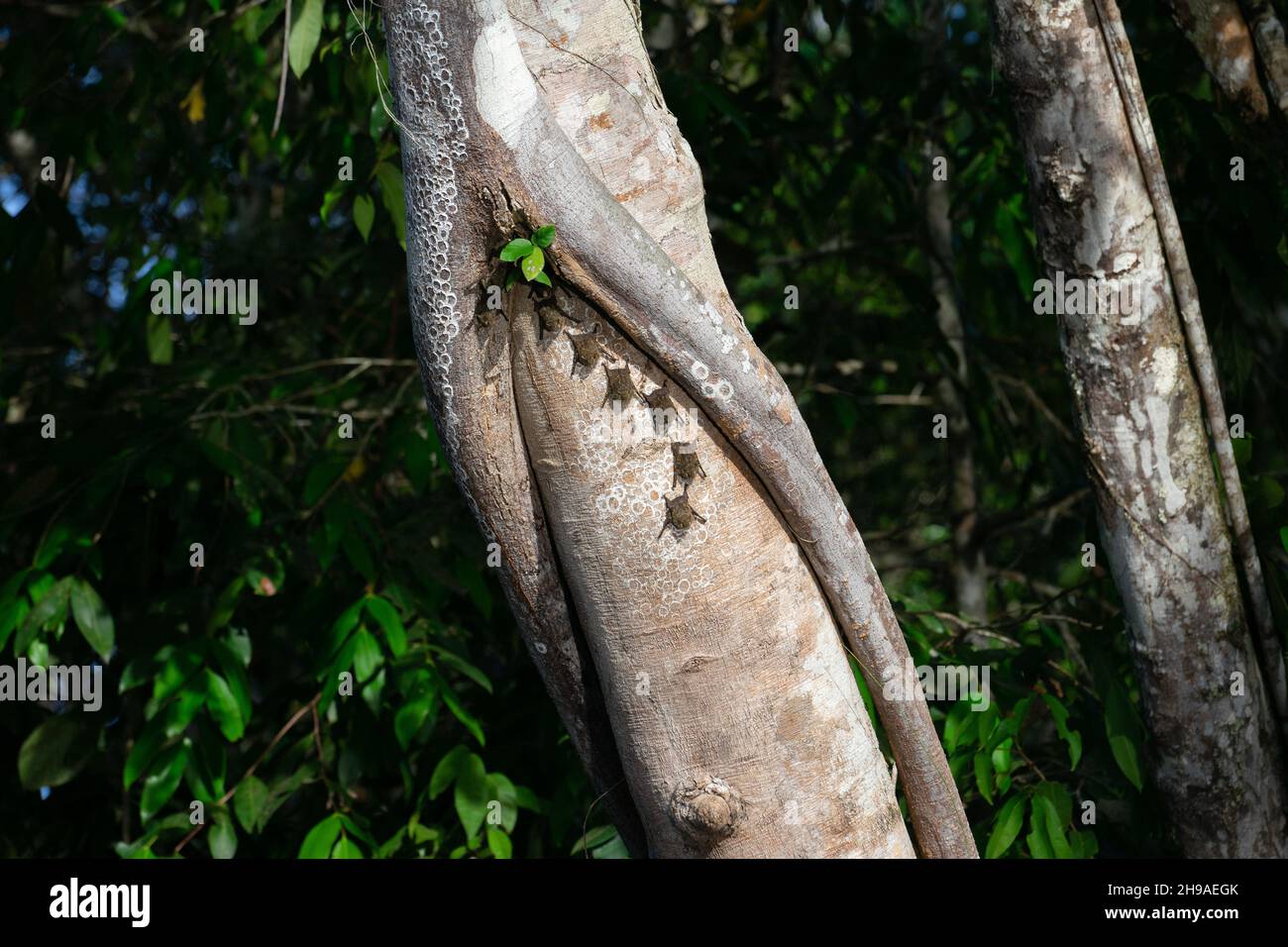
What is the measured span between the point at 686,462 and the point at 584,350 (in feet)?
0.62

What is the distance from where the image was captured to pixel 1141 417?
6.34 ft

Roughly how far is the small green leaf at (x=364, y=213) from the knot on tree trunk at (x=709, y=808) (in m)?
1.82

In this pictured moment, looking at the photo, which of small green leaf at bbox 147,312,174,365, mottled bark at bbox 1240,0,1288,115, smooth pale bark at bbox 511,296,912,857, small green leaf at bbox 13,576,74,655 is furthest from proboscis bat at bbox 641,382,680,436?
small green leaf at bbox 147,312,174,365

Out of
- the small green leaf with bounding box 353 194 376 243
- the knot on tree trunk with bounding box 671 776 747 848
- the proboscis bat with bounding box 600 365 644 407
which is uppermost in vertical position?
the small green leaf with bounding box 353 194 376 243

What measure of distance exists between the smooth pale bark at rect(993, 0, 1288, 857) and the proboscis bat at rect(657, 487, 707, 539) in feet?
2.83

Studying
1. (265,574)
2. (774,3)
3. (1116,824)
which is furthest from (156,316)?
(1116,824)

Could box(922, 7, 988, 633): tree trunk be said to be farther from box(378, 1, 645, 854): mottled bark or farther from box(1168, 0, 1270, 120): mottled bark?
box(378, 1, 645, 854): mottled bark

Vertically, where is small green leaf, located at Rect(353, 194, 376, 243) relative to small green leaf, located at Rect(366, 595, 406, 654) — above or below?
above

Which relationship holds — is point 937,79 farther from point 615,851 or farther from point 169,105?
point 615,851

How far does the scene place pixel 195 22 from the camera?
4.16 meters

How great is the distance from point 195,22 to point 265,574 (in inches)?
93.4

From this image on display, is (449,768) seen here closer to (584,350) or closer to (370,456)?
(370,456)

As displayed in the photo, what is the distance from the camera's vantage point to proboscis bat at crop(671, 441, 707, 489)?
4.82ft

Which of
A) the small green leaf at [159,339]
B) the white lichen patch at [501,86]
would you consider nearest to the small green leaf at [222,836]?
the small green leaf at [159,339]
